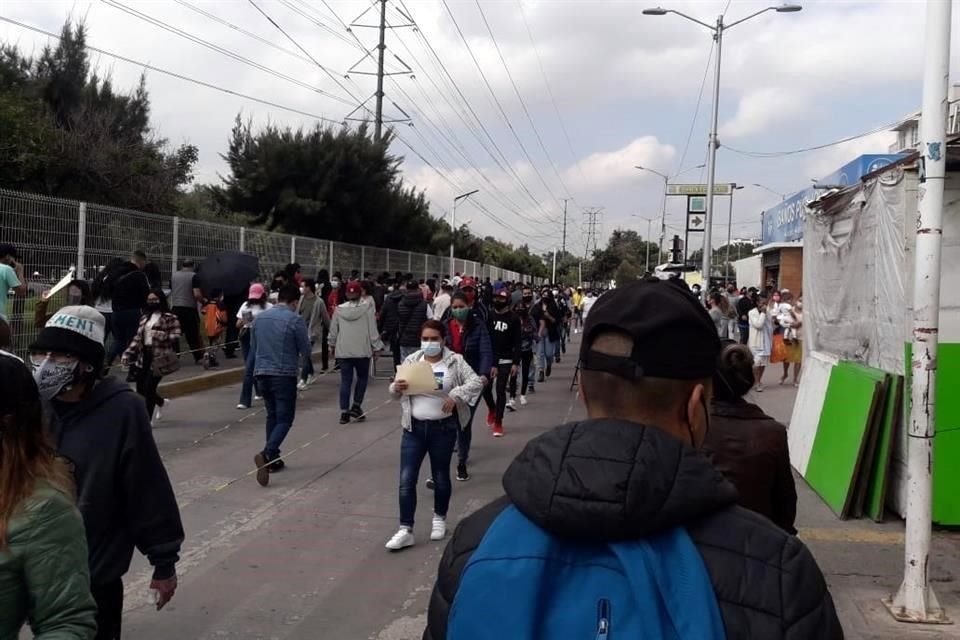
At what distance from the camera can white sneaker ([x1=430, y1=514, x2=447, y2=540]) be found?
23.2 ft

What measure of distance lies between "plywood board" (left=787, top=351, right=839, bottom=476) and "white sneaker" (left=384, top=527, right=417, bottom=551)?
3975 millimetres

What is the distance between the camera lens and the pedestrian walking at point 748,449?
12.7ft

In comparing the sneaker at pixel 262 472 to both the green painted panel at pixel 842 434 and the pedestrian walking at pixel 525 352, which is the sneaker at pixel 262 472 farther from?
the pedestrian walking at pixel 525 352

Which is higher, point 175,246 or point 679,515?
point 175,246

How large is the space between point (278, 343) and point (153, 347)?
1.90m

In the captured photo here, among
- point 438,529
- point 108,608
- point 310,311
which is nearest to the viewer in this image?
point 108,608

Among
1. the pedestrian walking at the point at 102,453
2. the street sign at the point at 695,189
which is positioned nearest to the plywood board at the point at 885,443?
the pedestrian walking at the point at 102,453

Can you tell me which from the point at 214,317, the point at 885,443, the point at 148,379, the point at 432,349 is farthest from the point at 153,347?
the point at 885,443

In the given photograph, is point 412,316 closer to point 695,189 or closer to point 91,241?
point 91,241

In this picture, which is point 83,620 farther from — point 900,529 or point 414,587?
point 900,529

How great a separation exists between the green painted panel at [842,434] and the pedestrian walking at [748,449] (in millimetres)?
4026

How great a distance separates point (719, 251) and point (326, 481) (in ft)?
418

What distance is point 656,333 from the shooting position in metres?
1.64

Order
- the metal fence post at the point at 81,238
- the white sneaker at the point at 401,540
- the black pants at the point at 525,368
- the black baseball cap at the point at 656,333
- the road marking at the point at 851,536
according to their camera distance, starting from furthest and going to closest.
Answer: the black pants at the point at 525,368 → the metal fence post at the point at 81,238 → the road marking at the point at 851,536 → the white sneaker at the point at 401,540 → the black baseball cap at the point at 656,333
